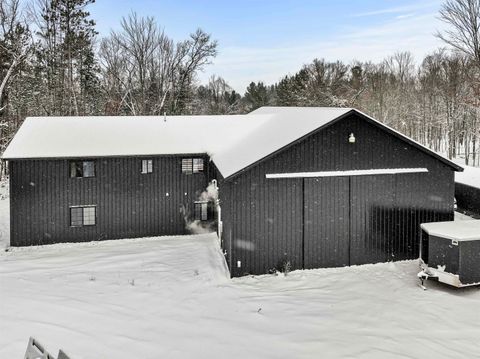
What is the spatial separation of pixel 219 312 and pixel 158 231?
814 cm

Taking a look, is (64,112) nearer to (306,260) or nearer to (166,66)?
(166,66)

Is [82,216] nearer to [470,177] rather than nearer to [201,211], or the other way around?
[201,211]

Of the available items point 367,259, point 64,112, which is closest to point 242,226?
point 367,259

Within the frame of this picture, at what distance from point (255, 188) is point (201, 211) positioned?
18.9 ft

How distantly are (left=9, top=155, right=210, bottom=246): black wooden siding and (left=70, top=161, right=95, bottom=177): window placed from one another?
187 mm

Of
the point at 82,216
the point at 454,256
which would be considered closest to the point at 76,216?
the point at 82,216

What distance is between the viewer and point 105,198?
1725 cm

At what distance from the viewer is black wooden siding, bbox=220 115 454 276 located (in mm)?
13078

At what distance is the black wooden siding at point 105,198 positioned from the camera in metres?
16.6

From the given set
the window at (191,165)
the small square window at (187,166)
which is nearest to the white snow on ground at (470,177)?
the window at (191,165)

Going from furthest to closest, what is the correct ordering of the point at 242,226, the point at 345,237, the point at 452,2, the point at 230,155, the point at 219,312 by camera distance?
the point at 452,2, the point at 230,155, the point at 345,237, the point at 242,226, the point at 219,312

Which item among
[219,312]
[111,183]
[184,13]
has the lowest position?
[219,312]

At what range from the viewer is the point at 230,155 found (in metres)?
15.5

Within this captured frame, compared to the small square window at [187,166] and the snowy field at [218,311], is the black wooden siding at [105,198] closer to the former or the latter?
the small square window at [187,166]
